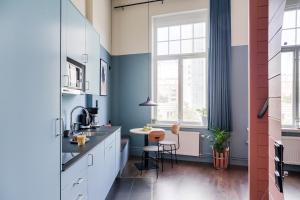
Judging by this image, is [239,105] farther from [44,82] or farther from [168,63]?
[44,82]

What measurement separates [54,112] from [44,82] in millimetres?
216

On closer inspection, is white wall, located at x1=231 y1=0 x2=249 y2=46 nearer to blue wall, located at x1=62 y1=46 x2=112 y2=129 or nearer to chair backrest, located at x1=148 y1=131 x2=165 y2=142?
chair backrest, located at x1=148 y1=131 x2=165 y2=142

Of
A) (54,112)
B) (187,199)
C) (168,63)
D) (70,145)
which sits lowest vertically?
(187,199)

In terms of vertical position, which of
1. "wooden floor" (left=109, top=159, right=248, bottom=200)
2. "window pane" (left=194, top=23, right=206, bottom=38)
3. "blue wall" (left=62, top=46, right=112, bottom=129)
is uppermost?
"window pane" (left=194, top=23, right=206, bottom=38)

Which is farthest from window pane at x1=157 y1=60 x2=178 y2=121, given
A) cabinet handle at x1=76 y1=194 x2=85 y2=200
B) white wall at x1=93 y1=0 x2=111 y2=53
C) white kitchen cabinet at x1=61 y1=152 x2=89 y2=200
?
cabinet handle at x1=76 y1=194 x2=85 y2=200

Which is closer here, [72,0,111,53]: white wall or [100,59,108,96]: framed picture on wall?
[72,0,111,53]: white wall

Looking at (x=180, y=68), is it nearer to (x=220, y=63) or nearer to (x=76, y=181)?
(x=220, y=63)

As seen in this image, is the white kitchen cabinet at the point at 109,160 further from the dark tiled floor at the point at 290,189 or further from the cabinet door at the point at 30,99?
the dark tiled floor at the point at 290,189

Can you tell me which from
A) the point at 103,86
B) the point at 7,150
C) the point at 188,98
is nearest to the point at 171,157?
the point at 188,98

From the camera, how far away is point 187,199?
Answer: 2613mm

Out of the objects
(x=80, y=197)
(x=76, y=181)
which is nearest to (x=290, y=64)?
(x=76, y=181)

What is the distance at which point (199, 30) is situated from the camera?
433cm

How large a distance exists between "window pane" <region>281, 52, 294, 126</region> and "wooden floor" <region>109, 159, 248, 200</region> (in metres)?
2.00

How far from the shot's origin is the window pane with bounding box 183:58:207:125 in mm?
4312
